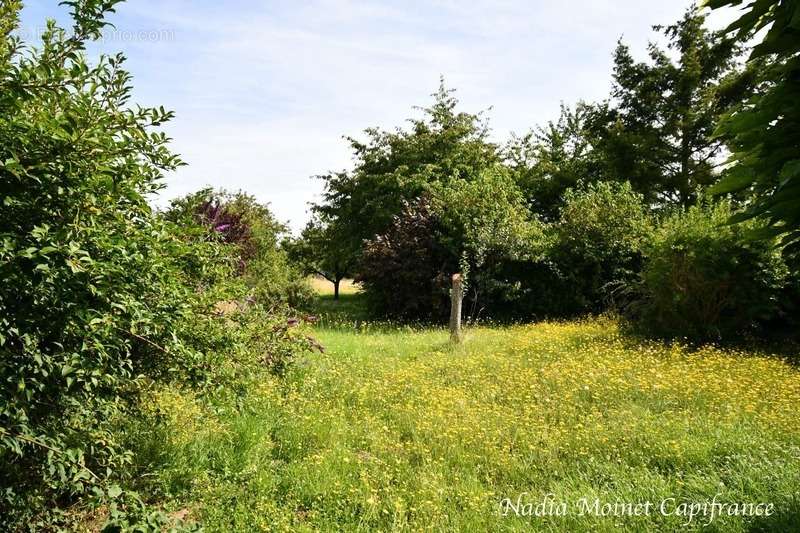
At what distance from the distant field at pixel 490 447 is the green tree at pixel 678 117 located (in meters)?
15.8

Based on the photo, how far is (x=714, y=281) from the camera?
9.60m

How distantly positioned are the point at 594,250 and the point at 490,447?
11.1 m

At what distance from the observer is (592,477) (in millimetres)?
4223

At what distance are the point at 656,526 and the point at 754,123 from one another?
291 centimetres

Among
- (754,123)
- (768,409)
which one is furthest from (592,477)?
(754,123)

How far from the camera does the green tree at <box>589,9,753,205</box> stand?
68.2ft

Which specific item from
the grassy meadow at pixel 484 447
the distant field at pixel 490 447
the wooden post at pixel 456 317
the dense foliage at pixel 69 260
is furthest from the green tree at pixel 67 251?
the wooden post at pixel 456 317

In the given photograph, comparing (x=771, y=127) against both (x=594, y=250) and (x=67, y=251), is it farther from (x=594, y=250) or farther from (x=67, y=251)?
(x=594, y=250)

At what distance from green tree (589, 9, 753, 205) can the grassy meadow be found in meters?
15.8

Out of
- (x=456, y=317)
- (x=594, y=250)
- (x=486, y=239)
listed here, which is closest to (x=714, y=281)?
(x=594, y=250)

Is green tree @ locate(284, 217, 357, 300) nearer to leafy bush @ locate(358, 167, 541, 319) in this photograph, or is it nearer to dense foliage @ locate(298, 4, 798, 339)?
dense foliage @ locate(298, 4, 798, 339)

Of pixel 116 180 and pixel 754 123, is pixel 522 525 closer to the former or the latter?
pixel 754 123

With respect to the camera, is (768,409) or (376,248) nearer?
(768,409)

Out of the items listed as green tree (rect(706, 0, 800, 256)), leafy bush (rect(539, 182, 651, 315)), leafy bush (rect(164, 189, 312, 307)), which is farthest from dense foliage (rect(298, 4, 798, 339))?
green tree (rect(706, 0, 800, 256))
